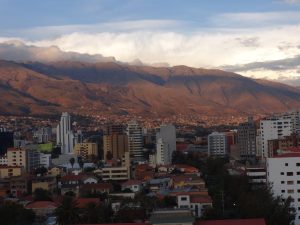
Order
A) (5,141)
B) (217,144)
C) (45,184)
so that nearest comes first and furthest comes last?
1. (45,184)
2. (5,141)
3. (217,144)

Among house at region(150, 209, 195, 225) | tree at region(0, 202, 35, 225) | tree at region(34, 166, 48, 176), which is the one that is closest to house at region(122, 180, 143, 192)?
tree at region(34, 166, 48, 176)

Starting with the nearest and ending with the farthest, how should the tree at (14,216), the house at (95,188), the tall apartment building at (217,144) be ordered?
1. the tree at (14,216)
2. the house at (95,188)
3. the tall apartment building at (217,144)

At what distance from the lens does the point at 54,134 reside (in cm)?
11125

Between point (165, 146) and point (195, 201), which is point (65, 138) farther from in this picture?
point (195, 201)

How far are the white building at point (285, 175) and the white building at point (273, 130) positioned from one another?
28.6 m

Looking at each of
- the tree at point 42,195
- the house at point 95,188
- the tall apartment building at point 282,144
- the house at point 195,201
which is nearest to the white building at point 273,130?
the tall apartment building at point 282,144

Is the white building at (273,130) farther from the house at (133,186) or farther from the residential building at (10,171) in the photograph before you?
the residential building at (10,171)

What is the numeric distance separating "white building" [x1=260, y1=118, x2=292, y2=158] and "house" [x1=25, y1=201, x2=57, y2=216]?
1205 inches

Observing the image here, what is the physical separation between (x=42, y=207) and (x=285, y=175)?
1295cm

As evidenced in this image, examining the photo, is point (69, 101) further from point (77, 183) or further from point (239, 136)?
point (77, 183)

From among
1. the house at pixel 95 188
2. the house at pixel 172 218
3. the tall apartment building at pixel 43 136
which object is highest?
the tall apartment building at pixel 43 136

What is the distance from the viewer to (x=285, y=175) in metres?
37.4

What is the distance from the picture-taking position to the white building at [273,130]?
6788 centimetres

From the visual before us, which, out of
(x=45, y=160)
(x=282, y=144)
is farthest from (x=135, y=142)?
(x=282, y=144)
